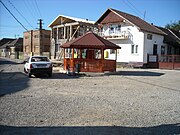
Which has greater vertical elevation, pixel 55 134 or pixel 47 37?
pixel 47 37

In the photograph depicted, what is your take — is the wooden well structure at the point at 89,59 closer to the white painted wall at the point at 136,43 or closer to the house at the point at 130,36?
the white painted wall at the point at 136,43

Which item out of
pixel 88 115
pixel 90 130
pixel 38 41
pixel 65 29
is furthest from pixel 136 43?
pixel 38 41

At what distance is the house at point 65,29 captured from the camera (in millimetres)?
39312

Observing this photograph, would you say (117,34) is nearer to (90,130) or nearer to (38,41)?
(90,130)

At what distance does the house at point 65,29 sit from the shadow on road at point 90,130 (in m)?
33.1

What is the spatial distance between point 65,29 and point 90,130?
37796 millimetres

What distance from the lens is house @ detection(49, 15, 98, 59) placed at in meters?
39.3

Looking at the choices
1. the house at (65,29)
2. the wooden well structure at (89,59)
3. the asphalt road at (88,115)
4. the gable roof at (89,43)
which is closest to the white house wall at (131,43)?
the house at (65,29)

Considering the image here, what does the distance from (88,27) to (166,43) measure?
13.1m

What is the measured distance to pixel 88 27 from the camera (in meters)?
39.8

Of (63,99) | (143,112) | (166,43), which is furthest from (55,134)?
(166,43)

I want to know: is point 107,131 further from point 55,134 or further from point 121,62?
point 121,62

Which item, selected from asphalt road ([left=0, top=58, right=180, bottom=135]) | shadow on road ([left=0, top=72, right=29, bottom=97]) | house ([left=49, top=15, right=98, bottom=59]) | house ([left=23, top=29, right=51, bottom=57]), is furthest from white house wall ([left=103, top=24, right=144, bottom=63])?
house ([left=23, top=29, right=51, bottom=57])

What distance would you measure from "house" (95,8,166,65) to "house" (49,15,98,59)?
4650 millimetres
